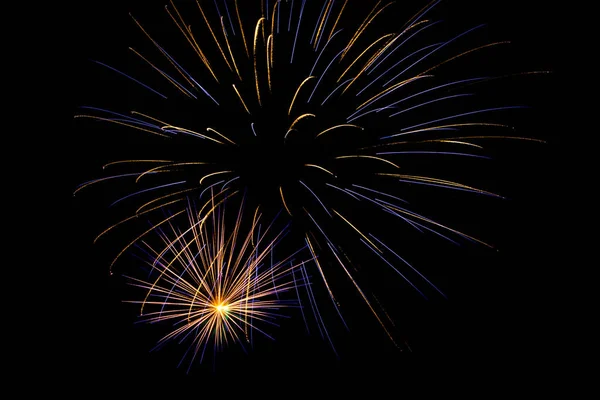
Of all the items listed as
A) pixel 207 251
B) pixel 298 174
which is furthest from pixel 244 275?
pixel 298 174

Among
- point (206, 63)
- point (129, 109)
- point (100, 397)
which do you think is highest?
point (129, 109)

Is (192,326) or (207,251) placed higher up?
(207,251)

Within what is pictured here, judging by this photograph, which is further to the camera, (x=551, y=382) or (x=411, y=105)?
(x=551, y=382)

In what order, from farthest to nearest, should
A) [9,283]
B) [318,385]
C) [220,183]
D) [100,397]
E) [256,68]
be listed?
[318,385], [100,397], [9,283], [220,183], [256,68]

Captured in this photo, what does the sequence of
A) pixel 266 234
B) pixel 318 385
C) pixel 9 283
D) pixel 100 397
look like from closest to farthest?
pixel 266 234, pixel 9 283, pixel 100 397, pixel 318 385

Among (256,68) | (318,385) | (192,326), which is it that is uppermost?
(256,68)

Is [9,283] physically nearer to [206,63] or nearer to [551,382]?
[206,63]

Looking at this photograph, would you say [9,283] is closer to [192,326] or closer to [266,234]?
[192,326]

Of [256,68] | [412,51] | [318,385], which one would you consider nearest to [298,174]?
[256,68]

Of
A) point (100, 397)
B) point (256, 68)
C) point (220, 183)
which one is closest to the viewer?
point (256, 68)
